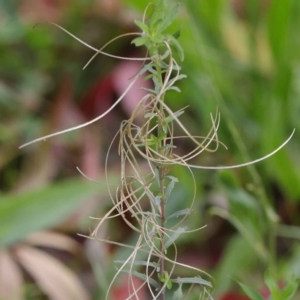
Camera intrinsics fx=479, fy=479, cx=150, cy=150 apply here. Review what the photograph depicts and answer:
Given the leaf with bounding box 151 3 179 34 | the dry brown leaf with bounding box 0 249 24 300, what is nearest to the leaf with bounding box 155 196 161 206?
the leaf with bounding box 151 3 179 34

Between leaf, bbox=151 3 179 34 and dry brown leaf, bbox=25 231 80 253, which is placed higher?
leaf, bbox=151 3 179 34

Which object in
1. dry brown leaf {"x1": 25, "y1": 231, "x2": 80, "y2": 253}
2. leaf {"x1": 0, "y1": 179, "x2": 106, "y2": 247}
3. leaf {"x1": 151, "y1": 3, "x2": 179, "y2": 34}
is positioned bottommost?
dry brown leaf {"x1": 25, "y1": 231, "x2": 80, "y2": 253}

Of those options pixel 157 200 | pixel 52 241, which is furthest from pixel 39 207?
pixel 157 200

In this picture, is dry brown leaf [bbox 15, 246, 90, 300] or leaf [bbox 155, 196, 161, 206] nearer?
leaf [bbox 155, 196, 161, 206]

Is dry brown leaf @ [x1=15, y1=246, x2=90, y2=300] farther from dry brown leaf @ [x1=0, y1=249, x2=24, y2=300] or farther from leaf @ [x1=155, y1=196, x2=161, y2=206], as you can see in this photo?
leaf @ [x1=155, y1=196, x2=161, y2=206]

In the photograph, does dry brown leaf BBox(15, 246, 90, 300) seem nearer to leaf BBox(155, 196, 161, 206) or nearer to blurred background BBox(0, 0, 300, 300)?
blurred background BBox(0, 0, 300, 300)

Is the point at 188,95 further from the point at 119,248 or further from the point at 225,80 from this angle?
the point at 119,248

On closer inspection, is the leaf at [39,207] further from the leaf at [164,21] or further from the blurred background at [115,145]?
the leaf at [164,21]
